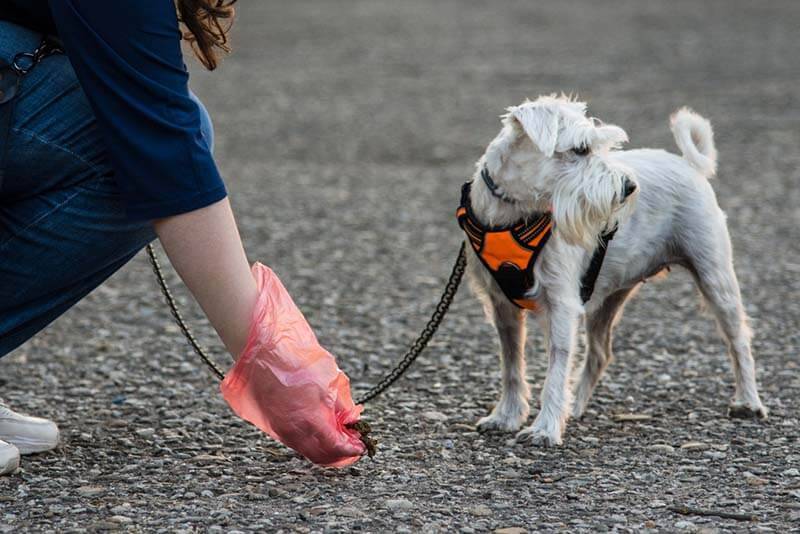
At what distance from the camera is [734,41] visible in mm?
18969

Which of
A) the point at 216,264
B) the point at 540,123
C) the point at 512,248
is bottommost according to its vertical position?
the point at 512,248

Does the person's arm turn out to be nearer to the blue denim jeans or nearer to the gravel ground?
the blue denim jeans

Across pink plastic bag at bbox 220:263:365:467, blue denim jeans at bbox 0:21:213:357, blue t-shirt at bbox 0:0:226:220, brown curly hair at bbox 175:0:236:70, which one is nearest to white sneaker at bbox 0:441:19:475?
blue denim jeans at bbox 0:21:213:357

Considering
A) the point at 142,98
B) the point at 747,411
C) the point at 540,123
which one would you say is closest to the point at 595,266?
the point at 540,123

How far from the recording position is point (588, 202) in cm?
400

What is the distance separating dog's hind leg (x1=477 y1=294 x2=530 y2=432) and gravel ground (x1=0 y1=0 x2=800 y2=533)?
0.37ft

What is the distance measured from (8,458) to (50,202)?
32.2 inches

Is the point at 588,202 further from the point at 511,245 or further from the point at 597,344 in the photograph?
the point at 597,344

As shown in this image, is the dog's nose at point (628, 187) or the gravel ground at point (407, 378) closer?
the gravel ground at point (407, 378)

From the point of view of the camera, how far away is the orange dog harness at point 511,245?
13.5 ft

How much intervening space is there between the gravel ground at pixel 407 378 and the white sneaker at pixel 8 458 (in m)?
0.06

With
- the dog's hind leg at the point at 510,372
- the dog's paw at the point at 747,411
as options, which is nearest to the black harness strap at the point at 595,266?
the dog's hind leg at the point at 510,372

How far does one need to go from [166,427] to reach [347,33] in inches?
718

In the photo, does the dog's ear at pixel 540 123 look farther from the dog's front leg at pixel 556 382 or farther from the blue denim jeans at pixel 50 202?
the blue denim jeans at pixel 50 202
